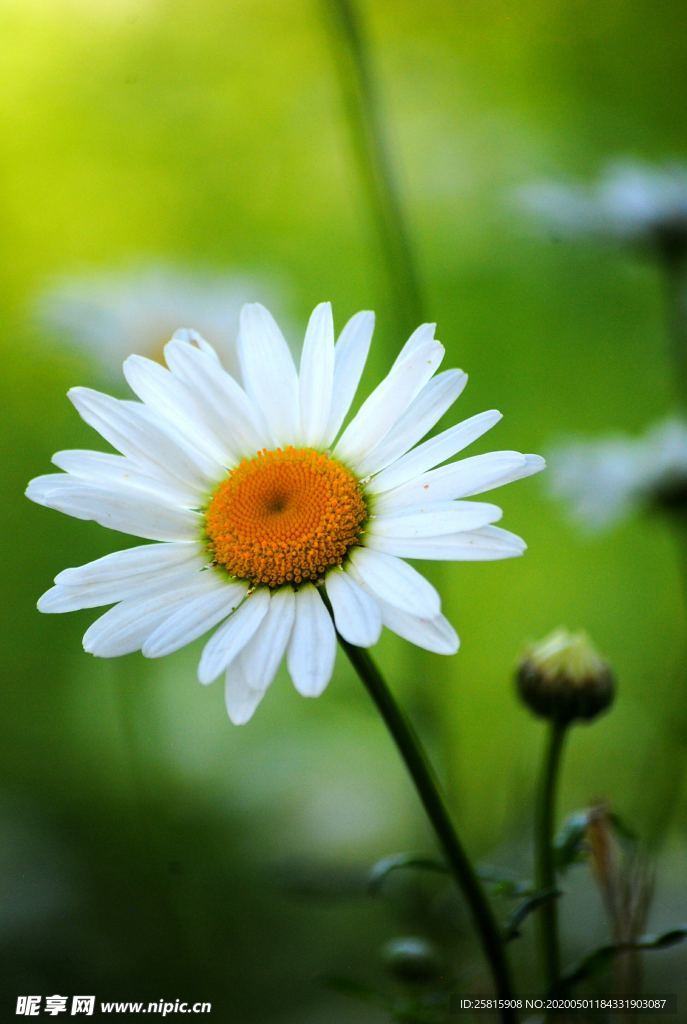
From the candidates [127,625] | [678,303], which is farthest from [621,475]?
[127,625]

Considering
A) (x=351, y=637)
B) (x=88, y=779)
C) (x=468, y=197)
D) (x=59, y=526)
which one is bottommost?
(x=351, y=637)

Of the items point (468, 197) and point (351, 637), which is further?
point (468, 197)

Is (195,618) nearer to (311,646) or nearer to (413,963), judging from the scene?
(311,646)

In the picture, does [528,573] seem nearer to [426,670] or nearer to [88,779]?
[426,670]

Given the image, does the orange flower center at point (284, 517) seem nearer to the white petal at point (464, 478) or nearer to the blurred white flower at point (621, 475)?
the white petal at point (464, 478)

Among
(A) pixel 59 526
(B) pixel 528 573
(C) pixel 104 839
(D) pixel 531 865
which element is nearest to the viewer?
(D) pixel 531 865

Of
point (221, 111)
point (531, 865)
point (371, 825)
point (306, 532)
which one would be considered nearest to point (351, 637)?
point (306, 532)

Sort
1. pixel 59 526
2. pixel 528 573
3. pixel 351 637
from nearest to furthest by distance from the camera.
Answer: pixel 351 637, pixel 59 526, pixel 528 573
